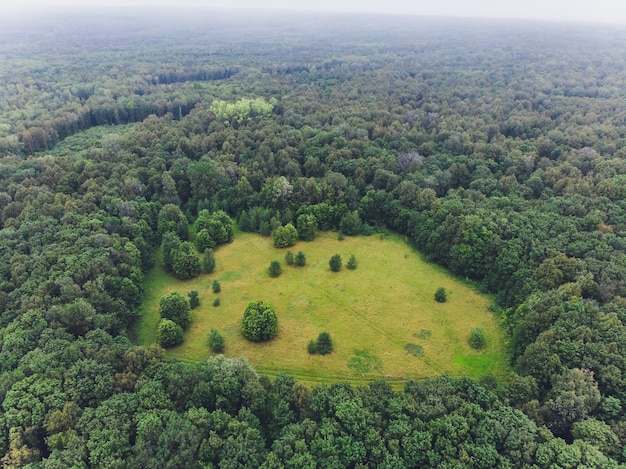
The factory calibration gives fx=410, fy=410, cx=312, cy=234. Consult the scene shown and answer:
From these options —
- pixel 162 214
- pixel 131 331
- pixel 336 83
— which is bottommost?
pixel 131 331

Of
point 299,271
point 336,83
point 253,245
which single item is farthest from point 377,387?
point 336,83

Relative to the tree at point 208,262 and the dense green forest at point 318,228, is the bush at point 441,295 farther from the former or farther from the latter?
the tree at point 208,262

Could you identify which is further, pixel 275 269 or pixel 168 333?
pixel 275 269

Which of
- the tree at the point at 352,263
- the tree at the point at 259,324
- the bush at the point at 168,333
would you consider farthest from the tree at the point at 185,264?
the tree at the point at 352,263

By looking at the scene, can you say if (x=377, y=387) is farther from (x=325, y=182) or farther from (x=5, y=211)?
(x=5, y=211)

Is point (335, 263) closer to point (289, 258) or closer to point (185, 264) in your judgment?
point (289, 258)

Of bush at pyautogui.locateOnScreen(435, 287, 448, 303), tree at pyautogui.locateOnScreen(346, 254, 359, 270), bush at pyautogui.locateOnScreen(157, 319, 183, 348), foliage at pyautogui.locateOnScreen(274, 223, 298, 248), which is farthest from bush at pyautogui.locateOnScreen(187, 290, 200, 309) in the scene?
bush at pyautogui.locateOnScreen(435, 287, 448, 303)

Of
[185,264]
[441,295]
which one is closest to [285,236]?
[185,264]
